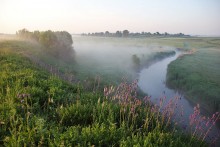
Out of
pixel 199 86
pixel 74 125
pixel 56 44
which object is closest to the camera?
pixel 74 125

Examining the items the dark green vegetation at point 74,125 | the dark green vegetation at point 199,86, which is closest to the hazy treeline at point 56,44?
the dark green vegetation at point 199,86

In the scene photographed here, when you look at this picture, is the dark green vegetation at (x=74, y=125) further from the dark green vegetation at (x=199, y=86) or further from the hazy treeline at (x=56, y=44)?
the hazy treeline at (x=56, y=44)

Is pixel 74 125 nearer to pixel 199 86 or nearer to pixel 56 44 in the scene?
pixel 199 86

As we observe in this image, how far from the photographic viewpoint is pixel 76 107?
6.39 m

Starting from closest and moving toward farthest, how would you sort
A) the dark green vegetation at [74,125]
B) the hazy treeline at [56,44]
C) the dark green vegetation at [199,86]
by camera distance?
the dark green vegetation at [74,125], the dark green vegetation at [199,86], the hazy treeline at [56,44]

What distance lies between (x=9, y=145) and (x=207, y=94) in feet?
73.9

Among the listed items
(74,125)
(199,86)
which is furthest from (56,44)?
(74,125)

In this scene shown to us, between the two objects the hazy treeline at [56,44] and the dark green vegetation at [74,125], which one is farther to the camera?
the hazy treeline at [56,44]

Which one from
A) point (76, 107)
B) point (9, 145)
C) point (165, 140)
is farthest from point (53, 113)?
point (165, 140)

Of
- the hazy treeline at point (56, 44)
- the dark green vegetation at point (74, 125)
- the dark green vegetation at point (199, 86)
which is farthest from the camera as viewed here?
the hazy treeline at point (56, 44)

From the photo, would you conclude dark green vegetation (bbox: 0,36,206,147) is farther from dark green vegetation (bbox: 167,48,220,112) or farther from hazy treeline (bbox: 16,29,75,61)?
hazy treeline (bbox: 16,29,75,61)

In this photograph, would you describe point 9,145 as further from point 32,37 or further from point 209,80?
point 32,37

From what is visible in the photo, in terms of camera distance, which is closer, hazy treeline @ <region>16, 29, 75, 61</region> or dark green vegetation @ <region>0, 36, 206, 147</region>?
dark green vegetation @ <region>0, 36, 206, 147</region>

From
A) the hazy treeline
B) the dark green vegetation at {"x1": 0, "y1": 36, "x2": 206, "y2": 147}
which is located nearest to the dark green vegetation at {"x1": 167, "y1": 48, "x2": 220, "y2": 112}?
the dark green vegetation at {"x1": 0, "y1": 36, "x2": 206, "y2": 147}
